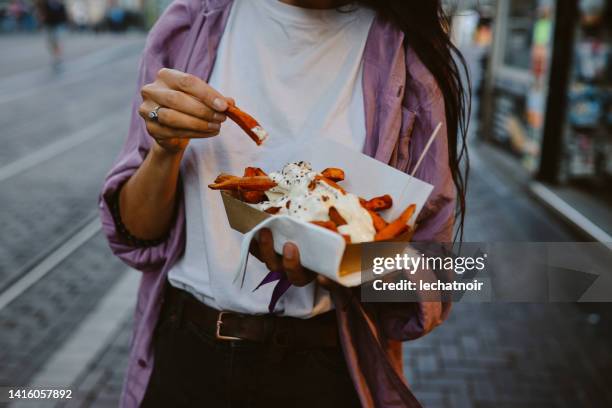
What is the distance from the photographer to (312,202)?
1318 mm

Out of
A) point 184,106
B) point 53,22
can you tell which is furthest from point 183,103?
point 53,22

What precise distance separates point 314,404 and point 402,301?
1.08ft

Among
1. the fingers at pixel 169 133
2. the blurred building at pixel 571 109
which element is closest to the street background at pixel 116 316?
the blurred building at pixel 571 109

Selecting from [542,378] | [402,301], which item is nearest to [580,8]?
[542,378]

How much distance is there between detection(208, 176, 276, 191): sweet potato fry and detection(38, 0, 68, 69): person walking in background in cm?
1714

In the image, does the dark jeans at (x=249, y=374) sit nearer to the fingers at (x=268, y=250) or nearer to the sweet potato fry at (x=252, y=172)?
the fingers at (x=268, y=250)

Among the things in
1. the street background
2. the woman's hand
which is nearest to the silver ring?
the woman's hand

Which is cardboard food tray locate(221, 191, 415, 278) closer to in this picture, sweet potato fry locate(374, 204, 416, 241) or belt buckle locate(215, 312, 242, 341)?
sweet potato fry locate(374, 204, 416, 241)

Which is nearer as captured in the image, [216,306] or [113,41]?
[216,306]

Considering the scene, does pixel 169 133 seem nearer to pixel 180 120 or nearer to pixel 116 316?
pixel 180 120

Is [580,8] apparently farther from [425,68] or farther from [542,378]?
[425,68]

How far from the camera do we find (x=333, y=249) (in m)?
1.18

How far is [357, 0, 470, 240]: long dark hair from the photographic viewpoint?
156 cm

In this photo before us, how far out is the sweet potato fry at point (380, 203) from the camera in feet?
4.50
